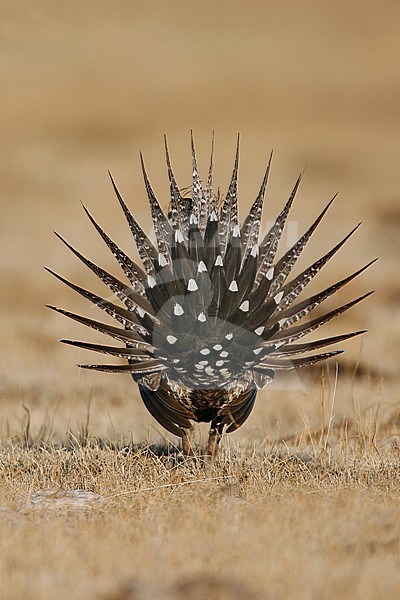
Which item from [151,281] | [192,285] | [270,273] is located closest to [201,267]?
[192,285]

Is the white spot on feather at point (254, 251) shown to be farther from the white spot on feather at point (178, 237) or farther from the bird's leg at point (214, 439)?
the bird's leg at point (214, 439)

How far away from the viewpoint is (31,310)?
41.8 feet

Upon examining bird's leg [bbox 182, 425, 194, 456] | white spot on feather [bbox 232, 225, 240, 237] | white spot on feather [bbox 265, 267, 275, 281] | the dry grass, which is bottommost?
the dry grass

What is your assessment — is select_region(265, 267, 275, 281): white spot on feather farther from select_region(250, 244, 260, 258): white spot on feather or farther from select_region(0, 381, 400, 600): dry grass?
select_region(0, 381, 400, 600): dry grass

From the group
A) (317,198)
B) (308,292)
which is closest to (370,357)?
(308,292)

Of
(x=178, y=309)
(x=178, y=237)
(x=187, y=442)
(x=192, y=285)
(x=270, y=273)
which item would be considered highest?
(x=178, y=237)

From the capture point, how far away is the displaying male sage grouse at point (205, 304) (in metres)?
4.77

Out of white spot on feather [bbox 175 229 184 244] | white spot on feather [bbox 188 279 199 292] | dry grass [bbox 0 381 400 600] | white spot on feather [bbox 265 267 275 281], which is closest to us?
dry grass [bbox 0 381 400 600]

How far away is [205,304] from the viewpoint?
474 cm

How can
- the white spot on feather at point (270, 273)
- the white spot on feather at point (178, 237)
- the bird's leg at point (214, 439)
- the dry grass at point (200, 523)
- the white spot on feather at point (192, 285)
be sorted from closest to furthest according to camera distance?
the dry grass at point (200, 523) < the white spot on feather at point (192, 285) < the white spot on feather at point (178, 237) < the white spot on feather at point (270, 273) < the bird's leg at point (214, 439)

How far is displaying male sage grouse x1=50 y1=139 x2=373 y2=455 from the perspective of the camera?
4.77 meters

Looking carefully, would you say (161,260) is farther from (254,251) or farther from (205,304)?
(254,251)

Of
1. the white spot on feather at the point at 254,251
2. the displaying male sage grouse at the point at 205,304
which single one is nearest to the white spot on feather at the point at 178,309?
the displaying male sage grouse at the point at 205,304

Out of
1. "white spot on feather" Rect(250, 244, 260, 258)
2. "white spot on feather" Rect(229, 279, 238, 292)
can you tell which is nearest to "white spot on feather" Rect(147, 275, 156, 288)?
"white spot on feather" Rect(229, 279, 238, 292)
